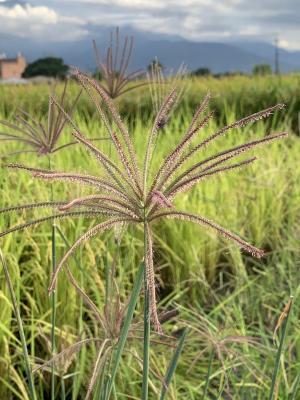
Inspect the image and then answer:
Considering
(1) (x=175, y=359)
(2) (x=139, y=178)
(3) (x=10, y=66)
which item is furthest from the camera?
(3) (x=10, y=66)

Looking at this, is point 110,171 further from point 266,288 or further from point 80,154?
point 80,154

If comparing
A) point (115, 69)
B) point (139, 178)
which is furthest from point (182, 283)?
point (139, 178)

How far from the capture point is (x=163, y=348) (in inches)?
92.7

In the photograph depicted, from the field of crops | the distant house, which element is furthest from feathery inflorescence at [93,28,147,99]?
the distant house

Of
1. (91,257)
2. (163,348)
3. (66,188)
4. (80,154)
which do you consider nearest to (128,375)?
(163,348)

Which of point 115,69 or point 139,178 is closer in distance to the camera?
point 139,178

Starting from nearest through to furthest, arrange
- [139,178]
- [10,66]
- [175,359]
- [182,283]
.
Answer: [139,178] → [175,359] → [182,283] → [10,66]

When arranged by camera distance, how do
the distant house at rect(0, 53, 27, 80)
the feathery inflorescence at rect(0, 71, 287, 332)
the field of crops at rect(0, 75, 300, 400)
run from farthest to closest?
the distant house at rect(0, 53, 27, 80) < the field of crops at rect(0, 75, 300, 400) < the feathery inflorescence at rect(0, 71, 287, 332)

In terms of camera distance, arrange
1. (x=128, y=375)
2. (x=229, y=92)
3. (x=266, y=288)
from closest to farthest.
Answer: (x=128, y=375) → (x=266, y=288) → (x=229, y=92)

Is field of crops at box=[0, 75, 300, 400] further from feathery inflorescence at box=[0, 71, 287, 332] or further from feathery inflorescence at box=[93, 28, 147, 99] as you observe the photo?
feathery inflorescence at box=[0, 71, 287, 332]

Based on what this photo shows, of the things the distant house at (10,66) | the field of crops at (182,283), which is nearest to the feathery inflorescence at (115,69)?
the field of crops at (182,283)

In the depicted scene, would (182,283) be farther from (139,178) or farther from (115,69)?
(139,178)

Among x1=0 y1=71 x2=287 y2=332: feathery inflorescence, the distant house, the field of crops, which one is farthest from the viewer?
the distant house

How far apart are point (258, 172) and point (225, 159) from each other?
10.8ft
